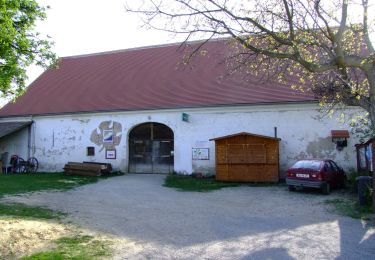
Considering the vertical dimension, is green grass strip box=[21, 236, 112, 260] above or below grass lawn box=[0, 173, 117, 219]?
below

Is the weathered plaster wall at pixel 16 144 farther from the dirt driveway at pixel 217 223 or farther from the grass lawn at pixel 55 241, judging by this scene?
the dirt driveway at pixel 217 223

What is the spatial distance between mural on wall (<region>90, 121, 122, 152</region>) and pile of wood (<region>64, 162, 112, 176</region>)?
164 centimetres

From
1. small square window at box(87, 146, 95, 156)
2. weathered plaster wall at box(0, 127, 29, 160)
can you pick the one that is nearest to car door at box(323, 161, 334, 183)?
small square window at box(87, 146, 95, 156)

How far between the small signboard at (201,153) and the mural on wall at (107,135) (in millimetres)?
4893

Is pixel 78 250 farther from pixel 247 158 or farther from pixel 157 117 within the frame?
pixel 157 117

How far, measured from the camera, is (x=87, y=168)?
73.6 feet

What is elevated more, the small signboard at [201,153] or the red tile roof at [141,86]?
the red tile roof at [141,86]

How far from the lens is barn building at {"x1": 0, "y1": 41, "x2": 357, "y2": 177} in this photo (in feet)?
67.3

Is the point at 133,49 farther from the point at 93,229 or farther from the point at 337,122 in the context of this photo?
the point at 93,229

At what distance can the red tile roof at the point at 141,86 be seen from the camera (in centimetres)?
2211

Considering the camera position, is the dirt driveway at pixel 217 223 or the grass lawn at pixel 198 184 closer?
the dirt driveway at pixel 217 223

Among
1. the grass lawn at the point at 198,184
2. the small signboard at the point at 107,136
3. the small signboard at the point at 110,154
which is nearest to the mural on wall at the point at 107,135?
the small signboard at the point at 107,136

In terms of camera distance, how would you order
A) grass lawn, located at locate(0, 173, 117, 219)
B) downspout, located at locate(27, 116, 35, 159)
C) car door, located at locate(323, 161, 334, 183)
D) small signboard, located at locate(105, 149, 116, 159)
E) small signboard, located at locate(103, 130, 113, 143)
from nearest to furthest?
grass lawn, located at locate(0, 173, 117, 219), car door, located at locate(323, 161, 334, 183), small signboard, located at locate(105, 149, 116, 159), small signboard, located at locate(103, 130, 113, 143), downspout, located at locate(27, 116, 35, 159)

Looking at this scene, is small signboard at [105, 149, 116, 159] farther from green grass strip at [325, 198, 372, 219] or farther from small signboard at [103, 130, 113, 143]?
green grass strip at [325, 198, 372, 219]
